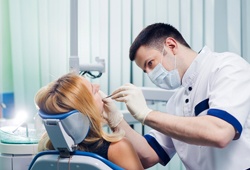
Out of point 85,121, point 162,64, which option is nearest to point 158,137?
point 162,64

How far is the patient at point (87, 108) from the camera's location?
1.17 metres

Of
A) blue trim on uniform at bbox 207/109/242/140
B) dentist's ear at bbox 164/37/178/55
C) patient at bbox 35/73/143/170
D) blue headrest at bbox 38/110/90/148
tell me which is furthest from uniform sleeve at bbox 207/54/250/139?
blue headrest at bbox 38/110/90/148

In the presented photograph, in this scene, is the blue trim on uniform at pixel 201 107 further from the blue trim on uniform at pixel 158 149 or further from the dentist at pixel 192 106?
the blue trim on uniform at pixel 158 149

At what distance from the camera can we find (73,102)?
1.17 metres

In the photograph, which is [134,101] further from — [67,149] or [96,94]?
[67,149]

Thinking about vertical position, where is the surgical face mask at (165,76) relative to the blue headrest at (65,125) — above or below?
above

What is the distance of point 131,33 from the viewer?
246 cm

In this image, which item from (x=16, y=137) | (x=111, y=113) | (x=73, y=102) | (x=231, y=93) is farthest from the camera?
(x=16, y=137)

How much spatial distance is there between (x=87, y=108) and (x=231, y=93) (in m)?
0.51

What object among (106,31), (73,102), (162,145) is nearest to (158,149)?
(162,145)

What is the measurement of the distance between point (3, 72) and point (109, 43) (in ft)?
2.37

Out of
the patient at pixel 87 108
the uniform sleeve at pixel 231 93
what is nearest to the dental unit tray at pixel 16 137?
the patient at pixel 87 108

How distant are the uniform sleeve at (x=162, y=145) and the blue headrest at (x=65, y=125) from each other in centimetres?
64

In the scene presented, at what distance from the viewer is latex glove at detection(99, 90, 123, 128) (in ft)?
4.83
